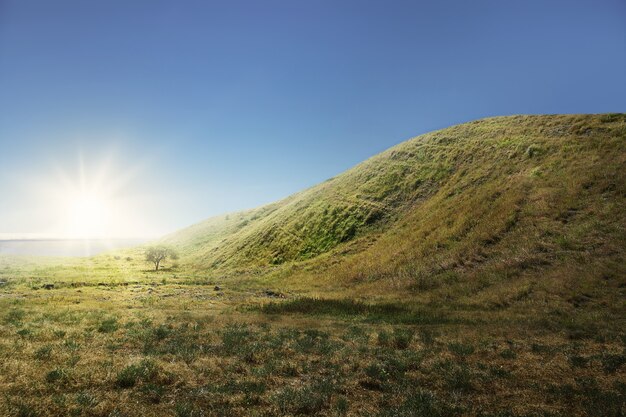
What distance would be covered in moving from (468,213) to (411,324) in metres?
32.0

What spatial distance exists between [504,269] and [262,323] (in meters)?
24.7

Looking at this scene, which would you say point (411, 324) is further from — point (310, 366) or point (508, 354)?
point (310, 366)

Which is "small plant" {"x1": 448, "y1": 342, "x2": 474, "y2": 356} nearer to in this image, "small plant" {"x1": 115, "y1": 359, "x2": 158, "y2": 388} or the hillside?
"small plant" {"x1": 115, "y1": 359, "x2": 158, "y2": 388}

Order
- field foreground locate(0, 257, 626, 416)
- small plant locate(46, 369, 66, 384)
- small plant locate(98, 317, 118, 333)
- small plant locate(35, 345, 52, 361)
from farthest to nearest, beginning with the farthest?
small plant locate(98, 317, 118, 333) → small plant locate(35, 345, 52, 361) → small plant locate(46, 369, 66, 384) → field foreground locate(0, 257, 626, 416)

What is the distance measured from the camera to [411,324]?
70.8 ft

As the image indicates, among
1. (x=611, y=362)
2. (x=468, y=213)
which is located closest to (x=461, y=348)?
(x=611, y=362)

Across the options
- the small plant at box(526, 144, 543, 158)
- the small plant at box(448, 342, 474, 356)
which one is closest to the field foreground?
the small plant at box(448, 342, 474, 356)

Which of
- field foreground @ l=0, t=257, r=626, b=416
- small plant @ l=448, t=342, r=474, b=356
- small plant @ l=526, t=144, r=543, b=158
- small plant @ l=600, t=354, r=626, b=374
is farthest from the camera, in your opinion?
small plant @ l=526, t=144, r=543, b=158

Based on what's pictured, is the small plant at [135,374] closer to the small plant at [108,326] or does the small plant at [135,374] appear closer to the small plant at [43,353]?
the small plant at [43,353]

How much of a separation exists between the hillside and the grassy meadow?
1.07 ft

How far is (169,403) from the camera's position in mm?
9242

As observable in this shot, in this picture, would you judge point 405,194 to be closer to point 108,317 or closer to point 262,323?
point 262,323

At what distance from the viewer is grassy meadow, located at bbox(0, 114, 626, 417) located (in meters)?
9.59

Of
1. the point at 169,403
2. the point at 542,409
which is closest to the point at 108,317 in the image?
the point at 169,403
